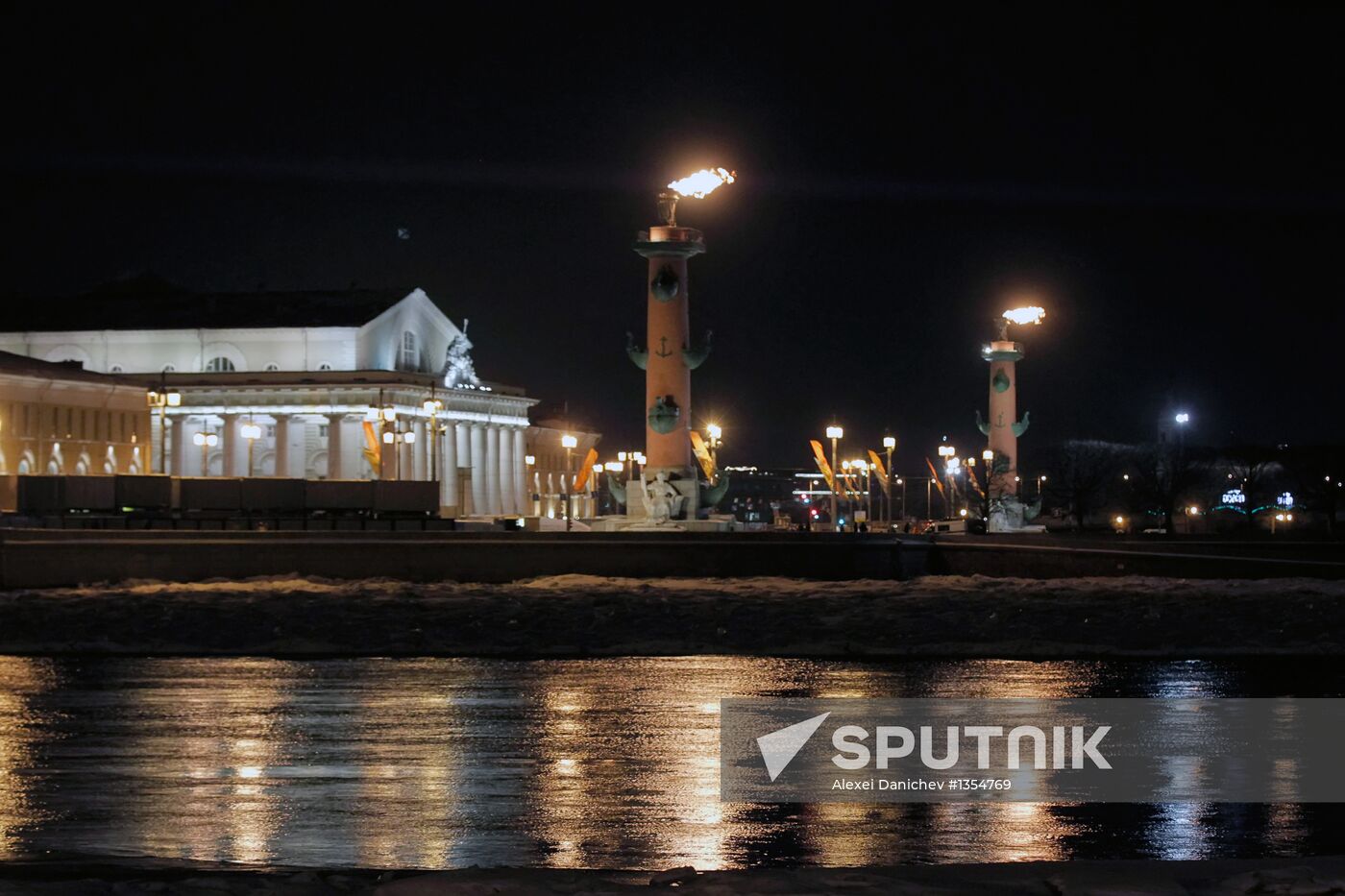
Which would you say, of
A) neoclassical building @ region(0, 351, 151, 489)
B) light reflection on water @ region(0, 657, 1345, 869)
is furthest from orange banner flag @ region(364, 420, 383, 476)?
light reflection on water @ region(0, 657, 1345, 869)

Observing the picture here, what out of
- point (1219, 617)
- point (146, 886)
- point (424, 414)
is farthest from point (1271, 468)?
point (146, 886)

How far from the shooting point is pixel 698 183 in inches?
2149

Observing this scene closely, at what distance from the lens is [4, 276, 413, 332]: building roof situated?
11225cm

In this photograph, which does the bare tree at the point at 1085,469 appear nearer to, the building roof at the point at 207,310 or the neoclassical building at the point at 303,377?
the neoclassical building at the point at 303,377

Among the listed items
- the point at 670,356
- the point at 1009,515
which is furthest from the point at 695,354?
the point at 1009,515

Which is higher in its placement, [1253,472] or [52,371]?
[52,371]

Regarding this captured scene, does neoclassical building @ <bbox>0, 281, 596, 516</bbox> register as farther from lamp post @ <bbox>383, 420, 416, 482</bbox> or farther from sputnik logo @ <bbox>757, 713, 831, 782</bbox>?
sputnik logo @ <bbox>757, 713, 831, 782</bbox>

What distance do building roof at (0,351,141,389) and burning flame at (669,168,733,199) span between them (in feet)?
153

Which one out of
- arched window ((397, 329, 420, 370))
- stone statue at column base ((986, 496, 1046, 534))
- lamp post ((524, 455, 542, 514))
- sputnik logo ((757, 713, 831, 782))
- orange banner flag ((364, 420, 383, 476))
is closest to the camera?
sputnik logo ((757, 713, 831, 782))

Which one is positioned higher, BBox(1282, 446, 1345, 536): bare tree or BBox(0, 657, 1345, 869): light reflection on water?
BBox(1282, 446, 1345, 536): bare tree

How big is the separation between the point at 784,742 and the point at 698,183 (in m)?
41.2

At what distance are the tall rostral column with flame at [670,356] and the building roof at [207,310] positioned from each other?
201 ft

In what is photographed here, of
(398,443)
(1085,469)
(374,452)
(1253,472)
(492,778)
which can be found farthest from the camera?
(1085,469)

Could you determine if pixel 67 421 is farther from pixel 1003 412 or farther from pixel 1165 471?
pixel 1165 471
